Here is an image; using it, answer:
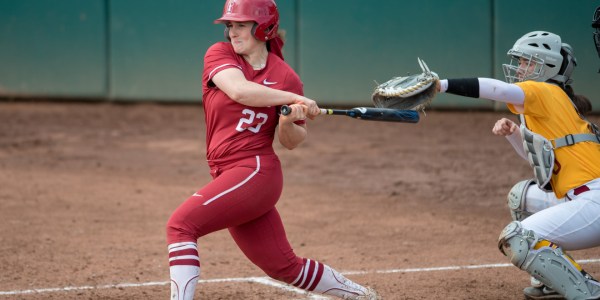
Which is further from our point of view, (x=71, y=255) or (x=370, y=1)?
(x=370, y=1)

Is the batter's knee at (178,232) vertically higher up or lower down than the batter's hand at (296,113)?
lower down

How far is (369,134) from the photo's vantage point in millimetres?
12508

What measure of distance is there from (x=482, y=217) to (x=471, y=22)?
5.97 meters

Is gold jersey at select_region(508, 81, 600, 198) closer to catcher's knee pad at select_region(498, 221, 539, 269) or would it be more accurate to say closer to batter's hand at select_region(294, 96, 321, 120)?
catcher's knee pad at select_region(498, 221, 539, 269)

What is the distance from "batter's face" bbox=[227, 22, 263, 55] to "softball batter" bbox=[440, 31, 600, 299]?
1.04 meters

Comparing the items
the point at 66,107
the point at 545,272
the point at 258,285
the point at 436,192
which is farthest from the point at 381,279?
the point at 66,107

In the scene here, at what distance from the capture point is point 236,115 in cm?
441

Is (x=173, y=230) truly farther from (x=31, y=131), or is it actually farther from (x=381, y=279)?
(x=31, y=131)

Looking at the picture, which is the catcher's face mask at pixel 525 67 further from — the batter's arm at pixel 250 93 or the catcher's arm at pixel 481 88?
the batter's arm at pixel 250 93

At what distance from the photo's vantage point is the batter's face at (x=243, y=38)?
4.48 metres

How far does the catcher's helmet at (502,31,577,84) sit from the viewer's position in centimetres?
497

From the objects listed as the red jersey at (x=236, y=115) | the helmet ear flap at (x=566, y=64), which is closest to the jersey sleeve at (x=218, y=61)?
the red jersey at (x=236, y=115)

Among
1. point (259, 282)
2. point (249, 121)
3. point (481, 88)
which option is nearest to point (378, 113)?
point (481, 88)

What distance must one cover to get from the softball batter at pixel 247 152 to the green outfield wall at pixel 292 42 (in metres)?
8.99
